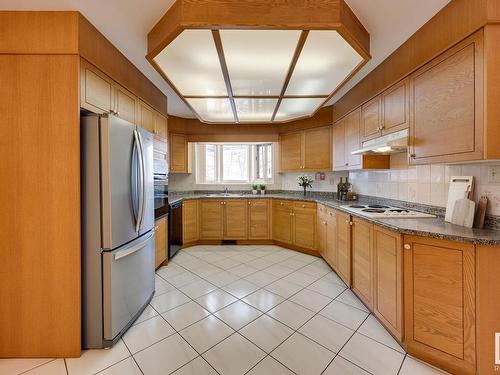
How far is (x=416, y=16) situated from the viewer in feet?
5.41

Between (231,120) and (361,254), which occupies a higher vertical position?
(231,120)

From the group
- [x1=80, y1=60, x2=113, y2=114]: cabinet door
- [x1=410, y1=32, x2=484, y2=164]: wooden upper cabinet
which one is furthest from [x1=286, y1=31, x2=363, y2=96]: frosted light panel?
[x1=80, y1=60, x2=113, y2=114]: cabinet door

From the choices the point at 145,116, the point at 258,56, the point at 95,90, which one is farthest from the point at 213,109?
the point at 95,90

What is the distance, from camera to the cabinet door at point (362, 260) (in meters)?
2.01

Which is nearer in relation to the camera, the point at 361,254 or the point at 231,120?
the point at 361,254

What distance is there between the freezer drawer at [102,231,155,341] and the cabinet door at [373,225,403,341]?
6.67 ft

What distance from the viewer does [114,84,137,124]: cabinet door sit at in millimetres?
2045

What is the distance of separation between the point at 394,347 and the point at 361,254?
750mm

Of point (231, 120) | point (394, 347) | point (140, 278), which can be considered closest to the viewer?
point (394, 347)

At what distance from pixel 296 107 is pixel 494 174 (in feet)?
6.95

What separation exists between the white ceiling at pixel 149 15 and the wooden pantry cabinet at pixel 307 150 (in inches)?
70.0

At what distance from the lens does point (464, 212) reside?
1631mm

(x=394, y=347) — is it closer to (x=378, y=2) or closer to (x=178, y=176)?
(x=378, y=2)

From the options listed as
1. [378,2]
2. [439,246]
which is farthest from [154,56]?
[439,246]
